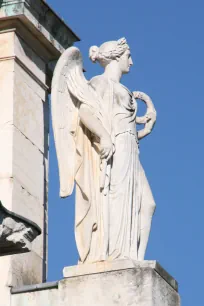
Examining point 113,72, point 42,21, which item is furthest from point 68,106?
point 42,21

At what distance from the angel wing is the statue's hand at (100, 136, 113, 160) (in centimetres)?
32

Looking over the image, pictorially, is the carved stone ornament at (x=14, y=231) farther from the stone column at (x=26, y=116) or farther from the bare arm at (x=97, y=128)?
the stone column at (x=26, y=116)

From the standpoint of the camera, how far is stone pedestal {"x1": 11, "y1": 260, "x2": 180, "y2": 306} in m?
13.5

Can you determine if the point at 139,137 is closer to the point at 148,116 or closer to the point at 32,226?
the point at 148,116

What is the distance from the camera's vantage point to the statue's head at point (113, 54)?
15.1m

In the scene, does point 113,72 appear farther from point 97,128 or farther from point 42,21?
point 42,21

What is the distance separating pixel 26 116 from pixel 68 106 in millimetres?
1136

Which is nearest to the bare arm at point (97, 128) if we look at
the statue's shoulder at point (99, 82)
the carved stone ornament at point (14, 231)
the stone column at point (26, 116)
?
the statue's shoulder at point (99, 82)

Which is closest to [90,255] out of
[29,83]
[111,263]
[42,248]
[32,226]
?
[111,263]

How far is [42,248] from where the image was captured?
1558cm

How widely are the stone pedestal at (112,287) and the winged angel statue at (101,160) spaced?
0.86ft

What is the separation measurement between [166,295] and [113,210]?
1.09 metres

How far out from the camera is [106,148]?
47.1ft

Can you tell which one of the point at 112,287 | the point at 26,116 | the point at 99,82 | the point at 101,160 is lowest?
the point at 112,287
